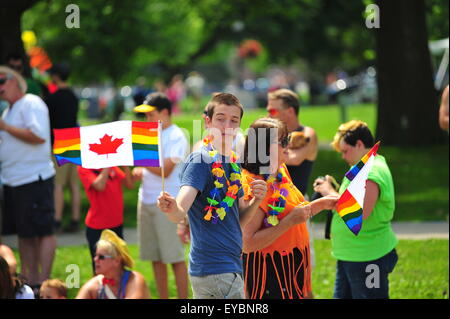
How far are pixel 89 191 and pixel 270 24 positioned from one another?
3357 centimetres

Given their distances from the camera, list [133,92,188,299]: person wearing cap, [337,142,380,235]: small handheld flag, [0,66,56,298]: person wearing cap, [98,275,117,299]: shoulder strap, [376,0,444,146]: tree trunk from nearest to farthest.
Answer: [337,142,380,235]: small handheld flag
[98,275,117,299]: shoulder strap
[133,92,188,299]: person wearing cap
[0,66,56,298]: person wearing cap
[376,0,444,146]: tree trunk

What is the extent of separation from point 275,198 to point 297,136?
1794mm

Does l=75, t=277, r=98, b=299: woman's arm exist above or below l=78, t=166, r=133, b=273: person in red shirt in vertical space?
below

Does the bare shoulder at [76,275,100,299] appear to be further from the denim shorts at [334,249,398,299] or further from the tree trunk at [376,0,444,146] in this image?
the tree trunk at [376,0,444,146]

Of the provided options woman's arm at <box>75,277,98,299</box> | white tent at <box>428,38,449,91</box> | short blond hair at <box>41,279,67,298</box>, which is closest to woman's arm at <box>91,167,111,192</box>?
short blond hair at <box>41,279,67,298</box>

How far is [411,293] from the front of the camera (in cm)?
791

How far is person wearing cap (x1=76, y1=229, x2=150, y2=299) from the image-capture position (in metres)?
6.02

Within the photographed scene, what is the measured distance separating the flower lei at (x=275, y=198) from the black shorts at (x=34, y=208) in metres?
3.34

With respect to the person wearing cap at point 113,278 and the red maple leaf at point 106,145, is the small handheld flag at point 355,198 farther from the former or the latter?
the person wearing cap at point 113,278

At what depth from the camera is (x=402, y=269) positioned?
8.74 meters

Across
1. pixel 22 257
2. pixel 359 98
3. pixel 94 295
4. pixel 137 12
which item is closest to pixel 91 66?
pixel 137 12

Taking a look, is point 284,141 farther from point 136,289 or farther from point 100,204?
point 100,204

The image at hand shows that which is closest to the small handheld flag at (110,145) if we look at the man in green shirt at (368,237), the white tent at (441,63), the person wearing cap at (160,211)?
the man in green shirt at (368,237)

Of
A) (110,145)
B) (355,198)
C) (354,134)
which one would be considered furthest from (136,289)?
(354,134)
